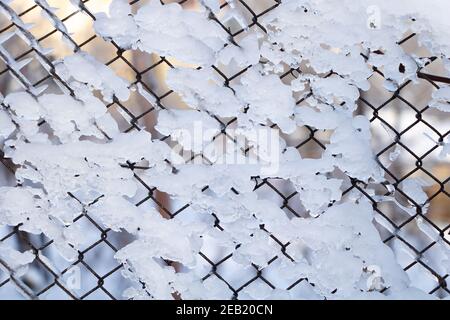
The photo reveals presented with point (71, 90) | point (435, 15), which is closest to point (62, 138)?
point (71, 90)

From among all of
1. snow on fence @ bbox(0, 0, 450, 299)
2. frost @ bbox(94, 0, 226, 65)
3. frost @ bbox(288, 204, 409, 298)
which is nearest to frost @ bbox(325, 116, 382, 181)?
snow on fence @ bbox(0, 0, 450, 299)

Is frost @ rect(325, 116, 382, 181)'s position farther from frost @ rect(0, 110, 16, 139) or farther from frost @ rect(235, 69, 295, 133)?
frost @ rect(0, 110, 16, 139)

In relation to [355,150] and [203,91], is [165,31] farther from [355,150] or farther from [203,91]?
[355,150]

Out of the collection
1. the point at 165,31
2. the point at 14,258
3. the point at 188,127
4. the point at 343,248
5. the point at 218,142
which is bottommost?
the point at 343,248

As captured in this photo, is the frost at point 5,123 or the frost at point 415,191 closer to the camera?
the frost at point 5,123

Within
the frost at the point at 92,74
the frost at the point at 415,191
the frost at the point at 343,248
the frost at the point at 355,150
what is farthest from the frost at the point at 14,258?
the frost at the point at 415,191

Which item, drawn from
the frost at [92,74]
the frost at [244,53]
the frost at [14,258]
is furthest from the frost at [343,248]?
the frost at [14,258]

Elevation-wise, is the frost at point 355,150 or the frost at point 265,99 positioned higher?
the frost at point 265,99

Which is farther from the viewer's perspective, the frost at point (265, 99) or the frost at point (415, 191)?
the frost at point (415, 191)

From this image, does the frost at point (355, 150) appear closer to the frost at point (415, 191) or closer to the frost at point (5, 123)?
the frost at point (415, 191)

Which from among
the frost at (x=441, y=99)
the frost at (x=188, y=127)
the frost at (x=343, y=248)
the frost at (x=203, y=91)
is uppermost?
the frost at (x=203, y=91)

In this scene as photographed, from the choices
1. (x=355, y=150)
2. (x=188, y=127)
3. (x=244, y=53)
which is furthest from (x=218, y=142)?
(x=355, y=150)

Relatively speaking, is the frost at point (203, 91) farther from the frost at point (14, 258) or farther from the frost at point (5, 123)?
the frost at point (14, 258)
